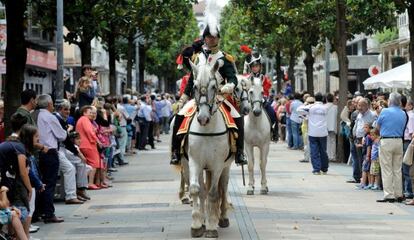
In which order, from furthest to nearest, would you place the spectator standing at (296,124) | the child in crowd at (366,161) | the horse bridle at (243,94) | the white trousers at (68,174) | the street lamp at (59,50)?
the spectator standing at (296,124)
the street lamp at (59,50)
the child in crowd at (366,161)
the white trousers at (68,174)
the horse bridle at (243,94)

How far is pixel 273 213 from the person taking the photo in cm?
1556

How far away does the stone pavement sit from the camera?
13391 mm

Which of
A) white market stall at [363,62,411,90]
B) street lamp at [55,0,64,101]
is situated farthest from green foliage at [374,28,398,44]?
street lamp at [55,0,64,101]

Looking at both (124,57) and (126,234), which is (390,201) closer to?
(126,234)

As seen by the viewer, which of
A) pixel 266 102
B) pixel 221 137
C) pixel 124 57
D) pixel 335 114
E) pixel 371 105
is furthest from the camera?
pixel 124 57

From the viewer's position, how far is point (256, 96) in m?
18.4

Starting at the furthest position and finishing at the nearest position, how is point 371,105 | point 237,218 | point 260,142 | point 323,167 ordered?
point 323,167 → point 371,105 → point 260,142 → point 237,218

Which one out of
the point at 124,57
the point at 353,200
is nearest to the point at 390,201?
the point at 353,200

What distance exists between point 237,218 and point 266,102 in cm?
563

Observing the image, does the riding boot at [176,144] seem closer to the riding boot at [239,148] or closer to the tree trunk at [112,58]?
the riding boot at [239,148]

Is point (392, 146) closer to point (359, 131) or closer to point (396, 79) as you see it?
point (359, 131)

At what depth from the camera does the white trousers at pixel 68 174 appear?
1678cm

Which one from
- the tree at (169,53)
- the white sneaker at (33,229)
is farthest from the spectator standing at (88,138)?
the tree at (169,53)

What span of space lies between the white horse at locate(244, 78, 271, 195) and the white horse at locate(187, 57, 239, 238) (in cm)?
522
